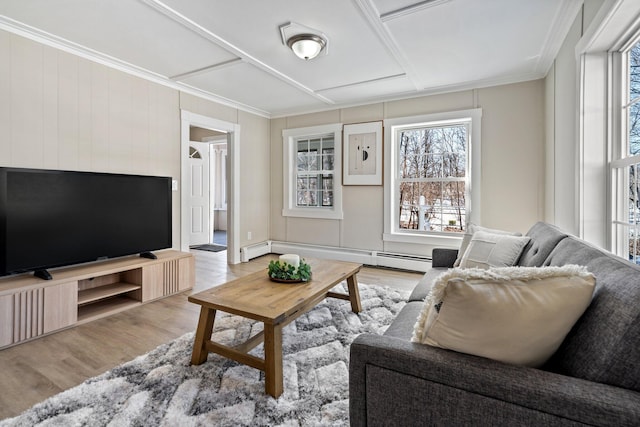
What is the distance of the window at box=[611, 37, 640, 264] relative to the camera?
176cm

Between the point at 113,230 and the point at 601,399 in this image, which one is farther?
the point at 113,230

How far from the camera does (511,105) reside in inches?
140

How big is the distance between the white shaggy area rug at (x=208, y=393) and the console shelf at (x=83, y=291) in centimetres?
96

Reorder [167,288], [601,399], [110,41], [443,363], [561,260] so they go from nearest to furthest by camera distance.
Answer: [601,399], [443,363], [561,260], [110,41], [167,288]

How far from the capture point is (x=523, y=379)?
31.2 inches

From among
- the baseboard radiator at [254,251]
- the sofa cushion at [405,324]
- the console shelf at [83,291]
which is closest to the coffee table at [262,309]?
the sofa cushion at [405,324]

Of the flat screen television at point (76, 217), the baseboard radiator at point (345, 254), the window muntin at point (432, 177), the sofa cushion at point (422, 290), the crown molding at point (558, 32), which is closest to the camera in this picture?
the sofa cushion at point (422, 290)

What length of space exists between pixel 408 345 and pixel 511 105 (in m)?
3.68

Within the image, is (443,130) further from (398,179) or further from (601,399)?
(601,399)

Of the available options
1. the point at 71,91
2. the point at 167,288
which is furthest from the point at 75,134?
the point at 167,288

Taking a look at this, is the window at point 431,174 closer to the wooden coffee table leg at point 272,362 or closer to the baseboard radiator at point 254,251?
the baseboard radiator at point 254,251

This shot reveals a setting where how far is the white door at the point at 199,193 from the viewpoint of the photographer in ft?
21.0

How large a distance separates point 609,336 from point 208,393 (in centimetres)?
171

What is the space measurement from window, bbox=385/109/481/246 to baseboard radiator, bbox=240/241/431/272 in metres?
0.28
